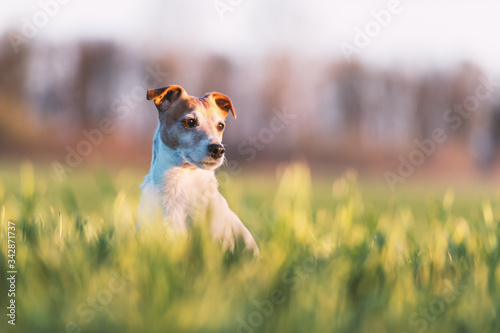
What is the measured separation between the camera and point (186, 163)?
152 inches

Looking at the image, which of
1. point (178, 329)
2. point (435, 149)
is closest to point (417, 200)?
point (435, 149)

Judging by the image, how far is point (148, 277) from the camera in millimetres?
2404

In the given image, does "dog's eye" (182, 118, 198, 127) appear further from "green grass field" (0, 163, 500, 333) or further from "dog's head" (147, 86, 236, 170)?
"green grass field" (0, 163, 500, 333)

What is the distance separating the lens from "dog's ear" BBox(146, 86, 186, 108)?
12.2ft

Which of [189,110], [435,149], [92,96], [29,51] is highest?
[189,110]

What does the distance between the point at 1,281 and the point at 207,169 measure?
5.07 ft

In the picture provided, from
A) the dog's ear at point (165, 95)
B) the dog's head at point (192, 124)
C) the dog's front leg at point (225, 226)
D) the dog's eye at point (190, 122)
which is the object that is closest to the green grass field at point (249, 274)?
the dog's front leg at point (225, 226)

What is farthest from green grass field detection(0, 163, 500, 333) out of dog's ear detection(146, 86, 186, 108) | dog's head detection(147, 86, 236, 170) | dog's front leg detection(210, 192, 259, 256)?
dog's ear detection(146, 86, 186, 108)

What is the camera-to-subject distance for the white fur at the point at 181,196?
344cm

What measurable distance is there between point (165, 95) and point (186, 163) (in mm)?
598

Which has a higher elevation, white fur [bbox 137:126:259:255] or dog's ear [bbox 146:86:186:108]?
dog's ear [bbox 146:86:186:108]

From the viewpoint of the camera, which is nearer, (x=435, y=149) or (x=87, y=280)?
(x=87, y=280)

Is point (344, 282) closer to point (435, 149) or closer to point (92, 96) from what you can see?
point (92, 96)

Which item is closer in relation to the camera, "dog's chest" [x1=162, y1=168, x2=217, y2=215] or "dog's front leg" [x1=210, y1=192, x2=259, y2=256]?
"dog's front leg" [x1=210, y1=192, x2=259, y2=256]
